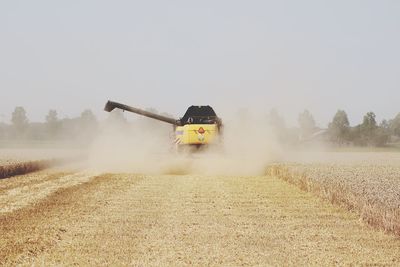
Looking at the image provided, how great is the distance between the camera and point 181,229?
44.2 ft

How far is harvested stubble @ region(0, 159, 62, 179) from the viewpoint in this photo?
2875 centimetres

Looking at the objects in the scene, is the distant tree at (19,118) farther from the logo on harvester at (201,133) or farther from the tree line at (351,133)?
the logo on harvester at (201,133)

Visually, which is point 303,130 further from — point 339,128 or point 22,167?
point 22,167

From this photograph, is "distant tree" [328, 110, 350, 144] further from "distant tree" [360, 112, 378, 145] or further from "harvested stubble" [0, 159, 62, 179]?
"harvested stubble" [0, 159, 62, 179]

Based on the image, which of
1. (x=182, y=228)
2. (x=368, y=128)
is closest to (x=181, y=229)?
(x=182, y=228)

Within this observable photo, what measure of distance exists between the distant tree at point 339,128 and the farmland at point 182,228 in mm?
105405

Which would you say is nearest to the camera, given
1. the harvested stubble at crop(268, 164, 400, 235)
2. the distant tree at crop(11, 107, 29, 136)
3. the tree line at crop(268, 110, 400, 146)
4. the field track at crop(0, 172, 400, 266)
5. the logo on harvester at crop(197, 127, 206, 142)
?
the field track at crop(0, 172, 400, 266)

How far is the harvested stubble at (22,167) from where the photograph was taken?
28750 mm

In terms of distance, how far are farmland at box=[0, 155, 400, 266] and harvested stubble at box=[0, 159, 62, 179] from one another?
7157 mm

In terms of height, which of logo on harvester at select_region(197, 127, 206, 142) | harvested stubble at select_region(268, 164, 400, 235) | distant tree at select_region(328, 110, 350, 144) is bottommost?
harvested stubble at select_region(268, 164, 400, 235)

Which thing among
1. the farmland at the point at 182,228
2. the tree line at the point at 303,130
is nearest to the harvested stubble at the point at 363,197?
the farmland at the point at 182,228

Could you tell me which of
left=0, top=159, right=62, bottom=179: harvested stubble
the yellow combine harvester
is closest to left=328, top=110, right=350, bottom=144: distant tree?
left=0, top=159, right=62, bottom=179: harvested stubble

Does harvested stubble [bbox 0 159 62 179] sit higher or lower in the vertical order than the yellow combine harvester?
lower

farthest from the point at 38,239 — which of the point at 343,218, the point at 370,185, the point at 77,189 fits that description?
the point at 370,185
